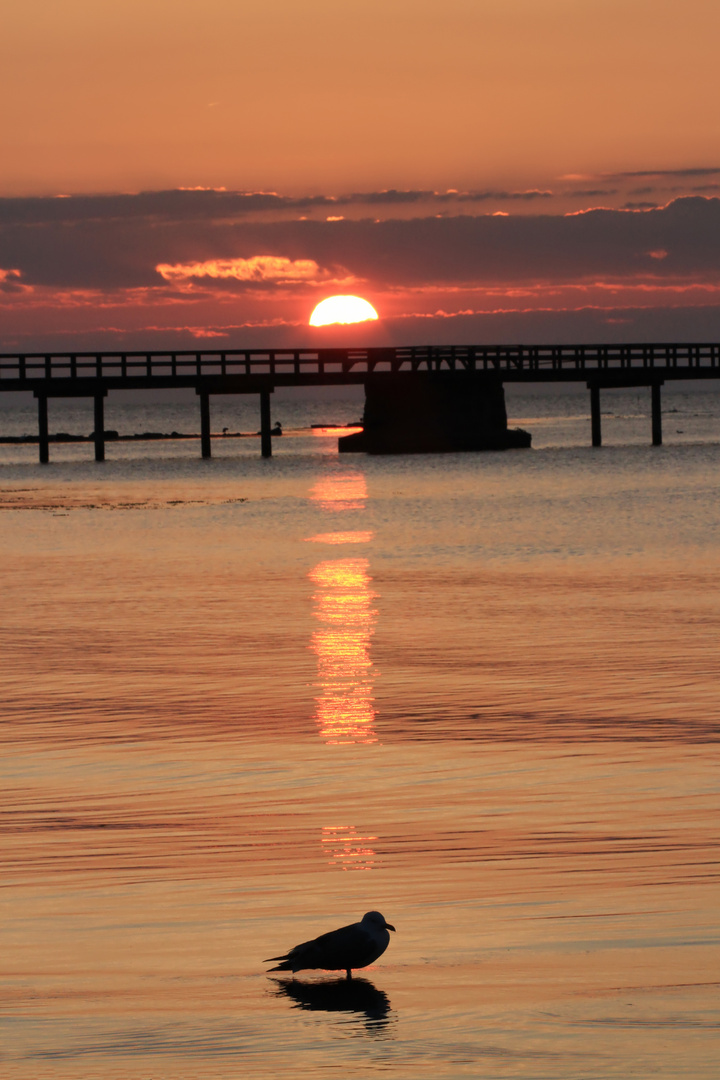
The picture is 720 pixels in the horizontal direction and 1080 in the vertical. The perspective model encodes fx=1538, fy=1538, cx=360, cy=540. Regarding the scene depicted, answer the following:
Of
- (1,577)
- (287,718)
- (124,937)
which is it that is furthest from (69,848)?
(1,577)

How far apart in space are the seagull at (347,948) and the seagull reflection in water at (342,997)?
0.17m

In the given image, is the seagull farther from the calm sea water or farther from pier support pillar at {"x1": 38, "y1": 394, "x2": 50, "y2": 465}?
pier support pillar at {"x1": 38, "y1": 394, "x2": 50, "y2": 465}

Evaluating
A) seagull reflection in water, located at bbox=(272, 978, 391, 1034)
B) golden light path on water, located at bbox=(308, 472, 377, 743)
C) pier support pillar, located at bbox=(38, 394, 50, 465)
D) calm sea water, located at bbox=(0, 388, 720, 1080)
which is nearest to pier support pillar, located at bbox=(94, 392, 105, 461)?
pier support pillar, located at bbox=(38, 394, 50, 465)

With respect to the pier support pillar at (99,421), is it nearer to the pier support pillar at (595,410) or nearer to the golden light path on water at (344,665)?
the pier support pillar at (595,410)

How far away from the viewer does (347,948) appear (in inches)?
237

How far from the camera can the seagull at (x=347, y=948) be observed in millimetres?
6027

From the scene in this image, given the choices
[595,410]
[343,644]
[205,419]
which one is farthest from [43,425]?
[343,644]

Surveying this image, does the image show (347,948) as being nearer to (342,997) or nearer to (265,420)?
(342,997)

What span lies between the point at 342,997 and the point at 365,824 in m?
2.50

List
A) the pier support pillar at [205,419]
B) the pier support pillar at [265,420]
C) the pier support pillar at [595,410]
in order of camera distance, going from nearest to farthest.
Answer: the pier support pillar at [265,420]
the pier support pillar at [205,419]
the pier support pillar at [595,410]

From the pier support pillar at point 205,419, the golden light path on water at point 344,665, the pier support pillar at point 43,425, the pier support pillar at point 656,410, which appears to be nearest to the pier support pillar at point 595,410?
the pier support pillar at point 656,410

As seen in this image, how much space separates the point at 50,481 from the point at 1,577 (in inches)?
1302

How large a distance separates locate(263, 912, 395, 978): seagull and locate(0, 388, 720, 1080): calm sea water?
199 millimetres

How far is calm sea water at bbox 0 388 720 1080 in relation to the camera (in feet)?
19.3
